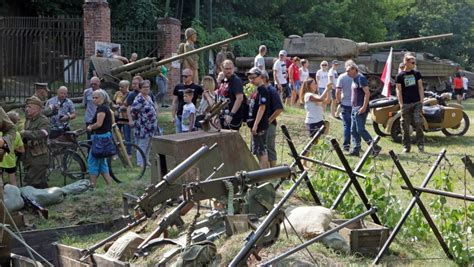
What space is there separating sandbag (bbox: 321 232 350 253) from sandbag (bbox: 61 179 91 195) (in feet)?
15.4

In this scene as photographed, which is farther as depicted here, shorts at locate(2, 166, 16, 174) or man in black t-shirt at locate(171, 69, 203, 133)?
man in black t-shirt at locate(171, 69, 203, 133)

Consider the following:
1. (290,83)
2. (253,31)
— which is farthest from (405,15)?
(290,83)

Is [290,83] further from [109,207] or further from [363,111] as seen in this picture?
[109,207]

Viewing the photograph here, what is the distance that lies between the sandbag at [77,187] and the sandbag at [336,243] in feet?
15.4

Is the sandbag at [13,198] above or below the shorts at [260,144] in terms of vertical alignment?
below

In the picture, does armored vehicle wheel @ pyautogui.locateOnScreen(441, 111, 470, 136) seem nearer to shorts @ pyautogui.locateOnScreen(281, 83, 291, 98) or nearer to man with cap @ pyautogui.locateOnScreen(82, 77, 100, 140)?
shorts @ pyautogui.locateOnScreen(281, 83, 291, 98)

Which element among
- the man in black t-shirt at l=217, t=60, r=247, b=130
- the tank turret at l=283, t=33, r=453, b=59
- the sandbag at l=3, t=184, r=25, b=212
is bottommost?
the sandbag at l=3, t=184, r=25, b=212

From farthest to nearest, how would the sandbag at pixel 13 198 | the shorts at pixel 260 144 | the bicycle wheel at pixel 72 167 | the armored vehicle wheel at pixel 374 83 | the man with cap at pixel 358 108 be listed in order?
the armored vehicle wheel at pixel 374 83
the man with cap at pixel 358 108
the bicycle wheel at pixel 72 167
the shorts at pixel 260 144
the sandbag at pixel 13 198

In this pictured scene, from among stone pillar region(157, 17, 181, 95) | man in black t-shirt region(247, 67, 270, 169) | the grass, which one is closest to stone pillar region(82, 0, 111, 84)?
stone pillar region(157, 17, 181, 95)

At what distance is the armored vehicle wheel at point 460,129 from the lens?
57.4ft

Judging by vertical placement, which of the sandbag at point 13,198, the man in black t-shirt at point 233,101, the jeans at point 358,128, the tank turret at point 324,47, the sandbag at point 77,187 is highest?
the tank turret at point 324,47

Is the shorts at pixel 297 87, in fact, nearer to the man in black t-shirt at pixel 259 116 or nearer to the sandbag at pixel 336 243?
the man in black t-shirt at pixel 259 116

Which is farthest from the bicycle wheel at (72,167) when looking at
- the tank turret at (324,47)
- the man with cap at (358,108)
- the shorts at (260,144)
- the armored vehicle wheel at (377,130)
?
the tank turret at (324,47)

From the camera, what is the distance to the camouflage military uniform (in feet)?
37.8
